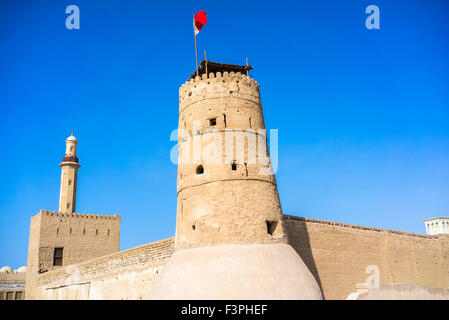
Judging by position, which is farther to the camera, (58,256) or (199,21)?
(58,256)

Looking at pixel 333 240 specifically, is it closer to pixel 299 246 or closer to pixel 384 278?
pixel 299 246

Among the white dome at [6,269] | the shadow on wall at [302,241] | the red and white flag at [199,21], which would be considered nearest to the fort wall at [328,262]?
the shadow on wall at [302,241]

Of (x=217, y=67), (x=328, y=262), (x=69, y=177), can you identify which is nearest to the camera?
(x=217, y=67)

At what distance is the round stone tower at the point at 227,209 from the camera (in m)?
10.4

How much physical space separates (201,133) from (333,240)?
7508mm

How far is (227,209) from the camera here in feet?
37.7

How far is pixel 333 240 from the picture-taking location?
55.0 ft

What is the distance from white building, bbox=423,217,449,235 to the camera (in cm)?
2681

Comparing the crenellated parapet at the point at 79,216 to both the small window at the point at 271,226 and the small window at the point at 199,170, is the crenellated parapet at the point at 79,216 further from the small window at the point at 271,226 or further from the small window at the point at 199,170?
the small window at the point at 271,226

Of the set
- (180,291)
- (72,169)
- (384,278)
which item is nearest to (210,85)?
(180,291)

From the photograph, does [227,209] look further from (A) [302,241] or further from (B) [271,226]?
(A) [302,241]

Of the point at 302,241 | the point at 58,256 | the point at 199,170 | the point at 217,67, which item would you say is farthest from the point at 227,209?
the point at 58,256

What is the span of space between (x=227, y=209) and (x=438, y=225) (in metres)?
20.7

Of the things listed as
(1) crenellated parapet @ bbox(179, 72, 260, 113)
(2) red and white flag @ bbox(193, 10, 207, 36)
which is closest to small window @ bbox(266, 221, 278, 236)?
(1) crenellated parapet @ bbox(179, 72, 260, 113)
